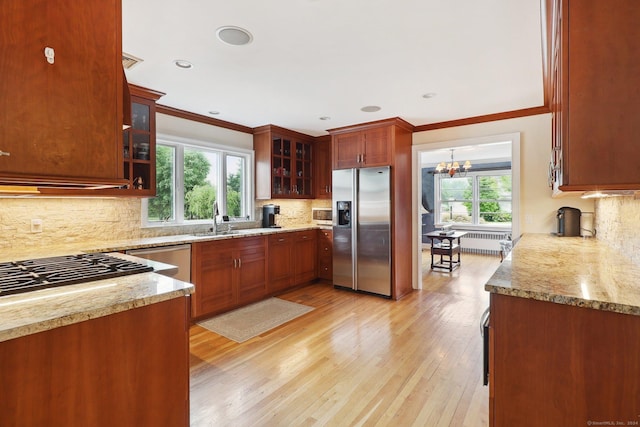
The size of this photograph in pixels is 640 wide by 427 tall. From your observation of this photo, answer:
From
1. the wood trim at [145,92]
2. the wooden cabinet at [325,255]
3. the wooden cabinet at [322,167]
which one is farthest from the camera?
the wooden cabinet at [322,167]

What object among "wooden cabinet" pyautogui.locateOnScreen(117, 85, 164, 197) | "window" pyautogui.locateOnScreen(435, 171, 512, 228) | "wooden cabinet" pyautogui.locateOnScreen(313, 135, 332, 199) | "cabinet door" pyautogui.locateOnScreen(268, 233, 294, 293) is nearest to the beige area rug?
"cabinet door" pyautogui.locateOnScreen(268, 233, 294, 293)

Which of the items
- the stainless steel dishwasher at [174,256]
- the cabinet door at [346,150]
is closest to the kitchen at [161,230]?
the stainless steel dishwasher at [174,256]

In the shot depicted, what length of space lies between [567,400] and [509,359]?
0.21m

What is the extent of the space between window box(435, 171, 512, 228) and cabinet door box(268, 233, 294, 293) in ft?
18.4

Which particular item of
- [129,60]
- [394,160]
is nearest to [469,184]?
[394,160]

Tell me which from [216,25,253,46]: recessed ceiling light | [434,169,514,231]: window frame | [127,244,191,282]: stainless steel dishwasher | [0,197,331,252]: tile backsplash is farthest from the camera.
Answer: [434,169,514,231]: window frame

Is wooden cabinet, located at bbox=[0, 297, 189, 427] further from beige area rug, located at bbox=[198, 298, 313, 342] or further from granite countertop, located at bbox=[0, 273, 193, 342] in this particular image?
beige area rug, located at bbox=[198, 298, 313, 342]

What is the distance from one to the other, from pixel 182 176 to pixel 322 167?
231cm

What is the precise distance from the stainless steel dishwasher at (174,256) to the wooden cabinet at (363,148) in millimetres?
2513

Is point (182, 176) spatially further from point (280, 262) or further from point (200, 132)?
point (280, 262)

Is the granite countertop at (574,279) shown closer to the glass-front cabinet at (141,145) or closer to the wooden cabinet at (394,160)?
the wooden cabinet at (394,160)

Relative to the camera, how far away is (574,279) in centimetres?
142

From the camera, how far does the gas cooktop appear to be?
1.38 m

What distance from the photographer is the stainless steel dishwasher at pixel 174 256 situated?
2938 mm
